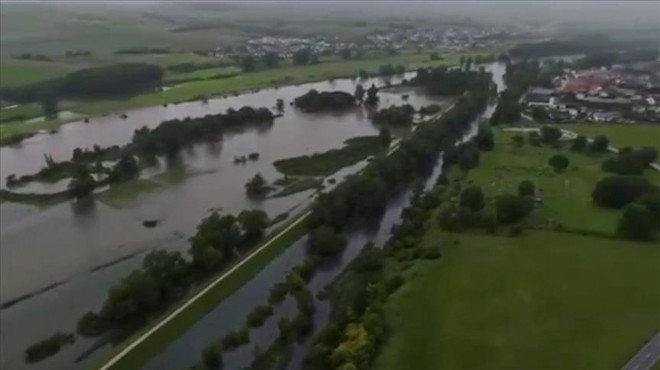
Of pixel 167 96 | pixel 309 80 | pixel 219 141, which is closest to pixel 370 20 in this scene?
pixel 309 80

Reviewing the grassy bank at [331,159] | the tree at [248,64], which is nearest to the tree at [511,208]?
the grassy bank at [331,159]

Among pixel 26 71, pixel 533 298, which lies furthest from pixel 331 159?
pixel 26 71

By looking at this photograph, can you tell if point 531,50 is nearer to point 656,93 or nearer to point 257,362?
point 656,93

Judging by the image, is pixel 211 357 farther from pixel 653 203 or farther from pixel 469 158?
pixel 469 158

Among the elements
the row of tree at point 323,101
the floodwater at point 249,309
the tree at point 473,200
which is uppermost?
the tree at point 473,200

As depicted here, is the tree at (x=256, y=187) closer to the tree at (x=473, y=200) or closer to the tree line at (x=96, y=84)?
the tree at (x=473, y=200)

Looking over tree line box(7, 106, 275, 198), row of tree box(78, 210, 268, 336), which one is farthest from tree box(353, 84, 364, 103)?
row of tree box(78, 210, 268, 336)
